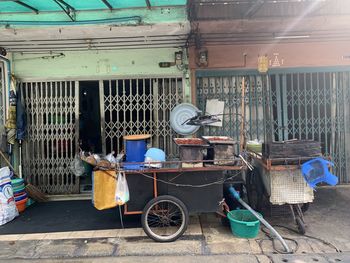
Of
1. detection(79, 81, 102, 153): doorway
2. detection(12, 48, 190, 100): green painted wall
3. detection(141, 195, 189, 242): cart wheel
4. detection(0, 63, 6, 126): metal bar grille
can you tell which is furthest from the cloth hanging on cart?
detection(79, 81, 102, 153): doorway

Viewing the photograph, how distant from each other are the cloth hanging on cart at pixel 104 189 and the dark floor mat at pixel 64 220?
0.74 meters

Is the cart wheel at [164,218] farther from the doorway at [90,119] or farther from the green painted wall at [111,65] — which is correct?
the doorway at [90,119]

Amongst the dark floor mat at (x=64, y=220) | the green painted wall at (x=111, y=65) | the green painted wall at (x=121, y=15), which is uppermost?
the green painted wall at (x=121, y=15)

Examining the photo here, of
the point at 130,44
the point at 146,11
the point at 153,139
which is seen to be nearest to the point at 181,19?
the point at 146,11

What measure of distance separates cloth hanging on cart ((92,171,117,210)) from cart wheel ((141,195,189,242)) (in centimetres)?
49

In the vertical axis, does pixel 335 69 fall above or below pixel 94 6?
below

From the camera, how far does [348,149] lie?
21.4 feet

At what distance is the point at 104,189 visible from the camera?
170 inches

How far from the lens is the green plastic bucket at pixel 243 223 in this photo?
13.9 feet

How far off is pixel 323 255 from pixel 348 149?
341 cm

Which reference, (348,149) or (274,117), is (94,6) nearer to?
(274,117)

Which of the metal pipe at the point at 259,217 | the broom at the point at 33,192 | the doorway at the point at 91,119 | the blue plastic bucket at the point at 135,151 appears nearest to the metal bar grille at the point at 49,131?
the broom at the point at 33,192

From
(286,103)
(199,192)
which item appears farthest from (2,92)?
(286,103)

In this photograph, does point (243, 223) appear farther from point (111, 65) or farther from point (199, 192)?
point (111, 65)
